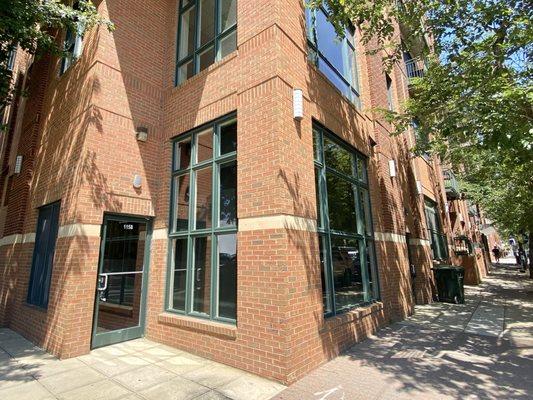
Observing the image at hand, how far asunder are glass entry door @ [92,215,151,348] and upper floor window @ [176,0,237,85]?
3.83 metres

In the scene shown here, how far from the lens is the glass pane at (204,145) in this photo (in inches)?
266

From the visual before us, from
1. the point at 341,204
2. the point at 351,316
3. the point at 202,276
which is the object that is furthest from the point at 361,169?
the point at 202,276

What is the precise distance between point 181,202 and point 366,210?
4.78 meters

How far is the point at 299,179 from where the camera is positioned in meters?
5.61

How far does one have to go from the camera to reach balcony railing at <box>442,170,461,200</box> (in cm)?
1872

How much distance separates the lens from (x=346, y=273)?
6953mm

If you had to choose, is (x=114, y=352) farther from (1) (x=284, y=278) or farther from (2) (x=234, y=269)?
(1) (x=284, y=278)

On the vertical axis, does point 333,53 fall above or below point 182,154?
above

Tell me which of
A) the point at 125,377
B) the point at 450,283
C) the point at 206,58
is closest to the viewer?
the point at 125,377

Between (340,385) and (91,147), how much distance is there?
6.15 meters

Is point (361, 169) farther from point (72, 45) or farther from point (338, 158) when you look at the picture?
point (72, 45)

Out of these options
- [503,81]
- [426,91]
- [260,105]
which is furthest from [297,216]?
[426,91]

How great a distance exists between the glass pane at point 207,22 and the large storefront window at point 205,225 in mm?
2440

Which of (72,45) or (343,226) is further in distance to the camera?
(72,45)
